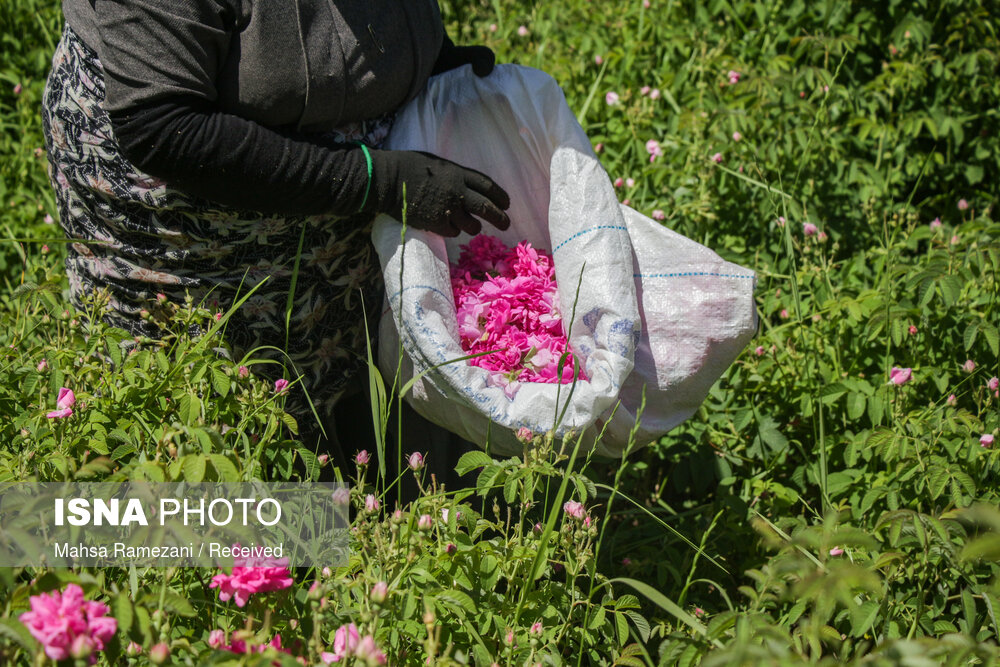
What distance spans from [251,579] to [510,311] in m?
0.83

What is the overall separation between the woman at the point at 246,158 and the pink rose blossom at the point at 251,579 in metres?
0.54

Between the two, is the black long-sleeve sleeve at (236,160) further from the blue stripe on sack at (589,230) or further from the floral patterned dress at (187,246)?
the blue stripe on sack at (589,230)

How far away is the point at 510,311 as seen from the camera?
1.72m

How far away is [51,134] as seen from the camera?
1.62m

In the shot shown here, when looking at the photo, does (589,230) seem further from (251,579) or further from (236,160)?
(251,579)

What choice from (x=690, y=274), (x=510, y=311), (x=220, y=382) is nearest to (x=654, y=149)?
(x=690, y=274)

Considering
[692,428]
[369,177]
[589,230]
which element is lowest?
[692,428]

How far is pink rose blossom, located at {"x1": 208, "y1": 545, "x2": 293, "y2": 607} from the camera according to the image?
101cm

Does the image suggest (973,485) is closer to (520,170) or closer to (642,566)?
(642,566)

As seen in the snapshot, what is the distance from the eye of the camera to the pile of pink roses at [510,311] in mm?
1630

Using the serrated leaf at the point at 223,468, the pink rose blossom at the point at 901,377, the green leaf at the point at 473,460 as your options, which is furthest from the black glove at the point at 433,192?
the pink rose blossom at the point at 901,377

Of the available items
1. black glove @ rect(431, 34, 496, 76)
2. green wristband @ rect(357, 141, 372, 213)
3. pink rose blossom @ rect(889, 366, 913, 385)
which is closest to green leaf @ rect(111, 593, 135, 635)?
green wristband @ rect(357, 141, 372, 213)

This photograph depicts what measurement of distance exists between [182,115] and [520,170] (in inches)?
28.5

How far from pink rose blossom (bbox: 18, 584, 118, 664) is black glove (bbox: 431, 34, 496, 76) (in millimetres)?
1302
